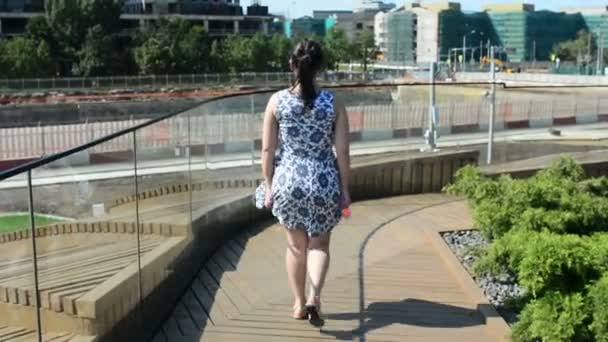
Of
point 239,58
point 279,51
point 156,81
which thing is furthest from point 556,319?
point 279,51

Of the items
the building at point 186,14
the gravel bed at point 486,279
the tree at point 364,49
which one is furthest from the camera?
the tree at point 364,49

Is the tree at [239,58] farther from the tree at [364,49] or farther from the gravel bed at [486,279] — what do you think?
the gravel bed at [486,279]

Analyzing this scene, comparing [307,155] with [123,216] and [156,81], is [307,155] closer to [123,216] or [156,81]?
[123,216]

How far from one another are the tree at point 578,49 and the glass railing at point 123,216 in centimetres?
14852

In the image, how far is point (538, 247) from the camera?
14.2ft

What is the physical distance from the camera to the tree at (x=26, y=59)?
71.8 metres

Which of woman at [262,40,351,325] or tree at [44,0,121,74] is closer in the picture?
woman at [262,40,351,325]

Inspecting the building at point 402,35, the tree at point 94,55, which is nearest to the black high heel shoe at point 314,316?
the tree at point 94,55

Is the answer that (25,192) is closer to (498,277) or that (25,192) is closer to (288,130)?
(288,130)

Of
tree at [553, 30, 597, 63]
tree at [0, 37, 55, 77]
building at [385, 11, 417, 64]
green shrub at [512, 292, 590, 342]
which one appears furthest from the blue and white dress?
building at [385, 11, 417, 64]

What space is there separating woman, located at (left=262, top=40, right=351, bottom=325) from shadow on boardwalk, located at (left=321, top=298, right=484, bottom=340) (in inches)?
13.9

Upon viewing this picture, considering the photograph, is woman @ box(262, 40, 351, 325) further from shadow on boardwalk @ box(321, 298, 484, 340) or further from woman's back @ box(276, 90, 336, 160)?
shadow on boardwalk @ box(321, 298, 484, 340)

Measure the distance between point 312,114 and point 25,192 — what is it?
5.66ft

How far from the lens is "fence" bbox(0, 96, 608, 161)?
671 cm
